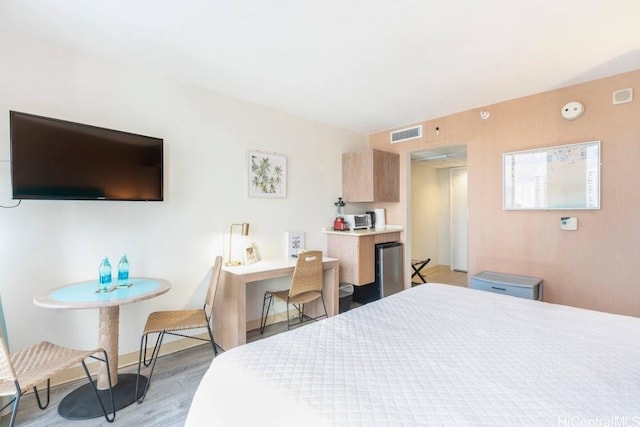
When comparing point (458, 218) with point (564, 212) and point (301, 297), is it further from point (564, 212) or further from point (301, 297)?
point (301, 297)

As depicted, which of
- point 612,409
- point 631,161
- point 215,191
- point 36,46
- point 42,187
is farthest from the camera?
point 215,191

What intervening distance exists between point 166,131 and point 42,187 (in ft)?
3.37

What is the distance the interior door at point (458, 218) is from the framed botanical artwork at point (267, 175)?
4.11m

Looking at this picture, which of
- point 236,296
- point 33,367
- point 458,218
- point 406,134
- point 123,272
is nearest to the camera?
point 33,367

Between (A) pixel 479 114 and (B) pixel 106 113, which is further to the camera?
(A) pixel 479 114

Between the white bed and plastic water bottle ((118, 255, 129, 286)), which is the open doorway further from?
plastic water bottle ((118, 255, 129, 286))

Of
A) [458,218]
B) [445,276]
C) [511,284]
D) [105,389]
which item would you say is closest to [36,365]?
[105,389]

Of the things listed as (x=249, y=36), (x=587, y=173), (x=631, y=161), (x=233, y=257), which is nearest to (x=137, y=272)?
(x=233, y=257)

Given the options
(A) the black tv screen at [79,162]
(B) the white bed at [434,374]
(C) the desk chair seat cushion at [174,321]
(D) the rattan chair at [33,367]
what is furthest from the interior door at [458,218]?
(D) the rattan chair at [33,367]

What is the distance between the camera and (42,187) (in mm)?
1936

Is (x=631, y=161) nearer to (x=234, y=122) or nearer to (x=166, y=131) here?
(x=234, y=122)

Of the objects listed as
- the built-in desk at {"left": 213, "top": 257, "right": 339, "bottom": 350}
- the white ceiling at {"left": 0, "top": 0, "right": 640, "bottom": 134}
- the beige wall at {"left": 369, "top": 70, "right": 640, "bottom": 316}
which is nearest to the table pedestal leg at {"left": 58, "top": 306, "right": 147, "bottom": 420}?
the built-in desk at {"left": 213, "top": 257, "right": 339, "bottom": 350}

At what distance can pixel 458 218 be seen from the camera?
603 centimetres

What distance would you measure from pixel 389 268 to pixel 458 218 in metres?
2.92
